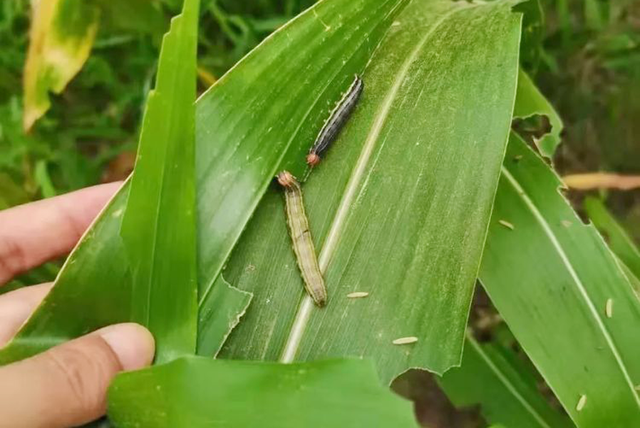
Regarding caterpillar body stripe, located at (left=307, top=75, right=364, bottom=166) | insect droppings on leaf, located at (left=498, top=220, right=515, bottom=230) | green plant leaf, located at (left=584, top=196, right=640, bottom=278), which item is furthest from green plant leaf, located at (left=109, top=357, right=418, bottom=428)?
green plant leaf, located at (left=584, top=196, right=640, bottom=278)

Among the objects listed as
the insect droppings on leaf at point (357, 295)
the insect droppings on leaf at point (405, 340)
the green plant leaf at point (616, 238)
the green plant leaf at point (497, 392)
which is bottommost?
the green plant leaf at point (497, 392)

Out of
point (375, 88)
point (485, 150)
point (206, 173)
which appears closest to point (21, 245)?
point (206, 173)

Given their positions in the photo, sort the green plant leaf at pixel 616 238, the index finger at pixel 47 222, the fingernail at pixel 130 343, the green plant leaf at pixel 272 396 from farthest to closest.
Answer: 1. the green plant leaf at pixel 616 238
2. the index finger at pixel 47 222
3. the fingernail at pixel 130 343
4. the green plant leaf at pixel 272 396

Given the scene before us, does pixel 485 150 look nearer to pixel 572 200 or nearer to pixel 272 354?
pixel 272 354

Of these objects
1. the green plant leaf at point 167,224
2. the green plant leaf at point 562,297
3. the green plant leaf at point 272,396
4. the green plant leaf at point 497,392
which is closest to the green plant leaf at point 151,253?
the green plant leaf at point 167,224

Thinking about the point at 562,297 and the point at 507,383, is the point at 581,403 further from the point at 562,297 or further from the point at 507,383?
the point at 507,383

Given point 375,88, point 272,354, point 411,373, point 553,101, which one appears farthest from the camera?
point 553,101

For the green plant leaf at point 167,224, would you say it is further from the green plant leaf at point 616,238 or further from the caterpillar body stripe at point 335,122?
the green plant leaf at point 616,238
